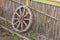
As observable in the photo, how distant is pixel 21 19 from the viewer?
25.5 ft

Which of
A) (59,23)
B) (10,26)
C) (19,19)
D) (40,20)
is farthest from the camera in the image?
(10,26)

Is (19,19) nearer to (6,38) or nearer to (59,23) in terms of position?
(6,38)

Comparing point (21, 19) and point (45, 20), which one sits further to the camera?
point (21, 19)

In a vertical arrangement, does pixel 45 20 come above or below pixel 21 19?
above

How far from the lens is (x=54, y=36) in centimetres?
691

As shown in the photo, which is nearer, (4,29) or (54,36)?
(54,36)

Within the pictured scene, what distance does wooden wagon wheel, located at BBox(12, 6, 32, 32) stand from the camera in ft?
24.9

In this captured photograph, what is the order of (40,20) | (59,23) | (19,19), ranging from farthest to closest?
(19,19) → (40,20) → (59,23)

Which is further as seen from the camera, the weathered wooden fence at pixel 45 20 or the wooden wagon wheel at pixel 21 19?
the wooden wagon wheel at pixel 21 19

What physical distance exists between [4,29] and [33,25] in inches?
51.1

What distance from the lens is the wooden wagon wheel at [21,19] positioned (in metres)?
7.60

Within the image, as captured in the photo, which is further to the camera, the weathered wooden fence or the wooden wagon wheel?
the wooden wagon wheel

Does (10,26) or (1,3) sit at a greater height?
(1,3)

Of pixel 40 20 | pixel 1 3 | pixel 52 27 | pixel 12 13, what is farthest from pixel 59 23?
pixel 1 3
